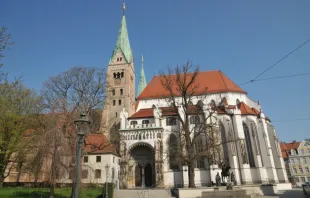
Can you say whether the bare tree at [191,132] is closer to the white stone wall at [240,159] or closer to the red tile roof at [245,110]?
the white stone wall at [240,159]

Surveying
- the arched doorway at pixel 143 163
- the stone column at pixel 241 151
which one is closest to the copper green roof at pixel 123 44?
the arched doorway at pixel 143 163

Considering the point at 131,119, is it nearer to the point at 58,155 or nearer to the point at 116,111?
the point at 116,111

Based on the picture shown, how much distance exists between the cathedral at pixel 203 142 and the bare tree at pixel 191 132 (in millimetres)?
781

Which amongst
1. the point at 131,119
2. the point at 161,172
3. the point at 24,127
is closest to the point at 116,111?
the point at 131,119

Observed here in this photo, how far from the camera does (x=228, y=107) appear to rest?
98.2ft

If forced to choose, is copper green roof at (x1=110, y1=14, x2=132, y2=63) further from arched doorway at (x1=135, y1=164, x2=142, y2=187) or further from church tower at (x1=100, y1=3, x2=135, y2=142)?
arched doorway at (x1=135, y1=164, x2=142, y2=187)

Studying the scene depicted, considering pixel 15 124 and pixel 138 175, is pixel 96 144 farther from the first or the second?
pixel 15 124

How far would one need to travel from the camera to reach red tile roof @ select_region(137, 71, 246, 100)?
3378 centimetres

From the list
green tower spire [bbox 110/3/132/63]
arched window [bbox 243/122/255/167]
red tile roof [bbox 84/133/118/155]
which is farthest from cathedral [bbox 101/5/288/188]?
green tower spire [bbox 110/3/132/63]

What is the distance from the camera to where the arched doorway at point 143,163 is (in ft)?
97.3

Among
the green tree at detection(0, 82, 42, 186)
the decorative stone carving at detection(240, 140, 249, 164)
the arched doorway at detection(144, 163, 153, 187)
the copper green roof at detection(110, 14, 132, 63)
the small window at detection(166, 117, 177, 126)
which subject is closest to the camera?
the green tree at detection(0, 82, 42, 186)

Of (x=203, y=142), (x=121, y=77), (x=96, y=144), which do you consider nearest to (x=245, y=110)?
(x=203, y=142)

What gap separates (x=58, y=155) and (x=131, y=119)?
19547 millimetres

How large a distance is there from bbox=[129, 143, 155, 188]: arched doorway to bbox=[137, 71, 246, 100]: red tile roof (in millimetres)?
8477
